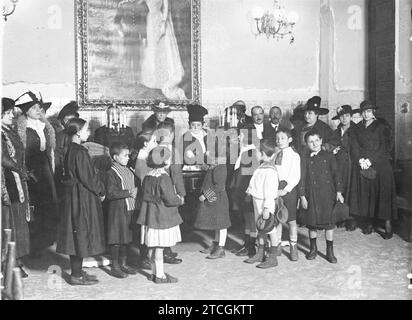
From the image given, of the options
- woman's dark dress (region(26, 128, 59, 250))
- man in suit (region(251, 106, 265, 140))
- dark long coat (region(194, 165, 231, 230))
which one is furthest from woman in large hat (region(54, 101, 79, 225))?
man in suit (region(251, 106, 265, 140))

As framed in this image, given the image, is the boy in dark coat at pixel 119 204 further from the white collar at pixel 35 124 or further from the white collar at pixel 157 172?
the white collar at pixel 35 124

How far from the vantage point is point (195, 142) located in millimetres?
6410

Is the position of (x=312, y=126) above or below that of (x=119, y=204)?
above

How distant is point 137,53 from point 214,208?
12.6ft

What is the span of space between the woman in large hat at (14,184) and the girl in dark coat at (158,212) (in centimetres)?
111

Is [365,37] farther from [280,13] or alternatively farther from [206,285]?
[206,285]

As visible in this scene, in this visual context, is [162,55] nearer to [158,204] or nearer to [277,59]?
[277,59]

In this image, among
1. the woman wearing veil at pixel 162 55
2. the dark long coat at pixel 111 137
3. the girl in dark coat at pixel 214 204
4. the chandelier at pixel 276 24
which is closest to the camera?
the girl in dark coat at pixel 214 204

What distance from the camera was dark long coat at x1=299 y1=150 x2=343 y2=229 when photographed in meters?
5.54

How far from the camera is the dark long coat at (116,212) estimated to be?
199 inches

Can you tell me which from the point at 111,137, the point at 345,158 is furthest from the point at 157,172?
the point at 345,158

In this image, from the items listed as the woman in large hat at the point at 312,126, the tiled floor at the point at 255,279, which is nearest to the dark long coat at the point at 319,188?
the tiled floor at the point at 255,279

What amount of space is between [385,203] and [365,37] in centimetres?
364

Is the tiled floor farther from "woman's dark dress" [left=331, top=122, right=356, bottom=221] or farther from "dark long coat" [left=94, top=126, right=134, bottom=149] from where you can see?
"dark long coat" [left=94, top=126, right=134, bottom=149]
